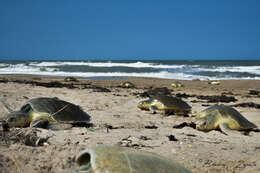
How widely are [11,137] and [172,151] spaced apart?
200cm

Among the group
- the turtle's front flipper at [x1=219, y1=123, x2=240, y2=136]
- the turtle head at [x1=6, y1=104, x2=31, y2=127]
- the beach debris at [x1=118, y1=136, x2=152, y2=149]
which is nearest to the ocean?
the turtle's front flipper at [x1=219, y1=123, x2=240, y2=136]

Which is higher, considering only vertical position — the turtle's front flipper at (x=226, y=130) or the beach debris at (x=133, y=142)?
the beach debris at (x=133, y=142)

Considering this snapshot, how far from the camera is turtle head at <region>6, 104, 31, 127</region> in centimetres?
397

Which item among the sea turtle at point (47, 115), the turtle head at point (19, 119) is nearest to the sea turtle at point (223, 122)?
the sea turtle at point (47, 115)

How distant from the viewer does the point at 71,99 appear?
7574 millimetres

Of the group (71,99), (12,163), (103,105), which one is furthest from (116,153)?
(71,99)

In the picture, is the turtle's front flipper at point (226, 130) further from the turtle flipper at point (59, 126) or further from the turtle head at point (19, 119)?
the turtle head at point (19, 119)

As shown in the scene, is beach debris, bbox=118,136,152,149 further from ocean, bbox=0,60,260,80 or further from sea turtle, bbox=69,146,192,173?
ocean, bbox=0,60,260,80

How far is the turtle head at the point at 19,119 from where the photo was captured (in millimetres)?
3965

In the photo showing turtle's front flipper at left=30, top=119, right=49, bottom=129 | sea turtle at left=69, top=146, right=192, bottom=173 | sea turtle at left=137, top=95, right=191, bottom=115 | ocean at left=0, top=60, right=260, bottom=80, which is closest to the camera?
sea turtle at left=69, top=146, right=192, bottom=173

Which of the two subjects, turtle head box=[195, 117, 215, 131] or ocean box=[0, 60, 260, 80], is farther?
ocean box=[0, 60, 260, 80]

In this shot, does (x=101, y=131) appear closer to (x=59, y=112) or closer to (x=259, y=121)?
(x=59, y=112)

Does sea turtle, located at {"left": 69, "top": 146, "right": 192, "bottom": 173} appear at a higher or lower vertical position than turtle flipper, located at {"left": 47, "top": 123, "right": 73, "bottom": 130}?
higher

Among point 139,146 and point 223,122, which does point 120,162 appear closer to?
point 139,146
